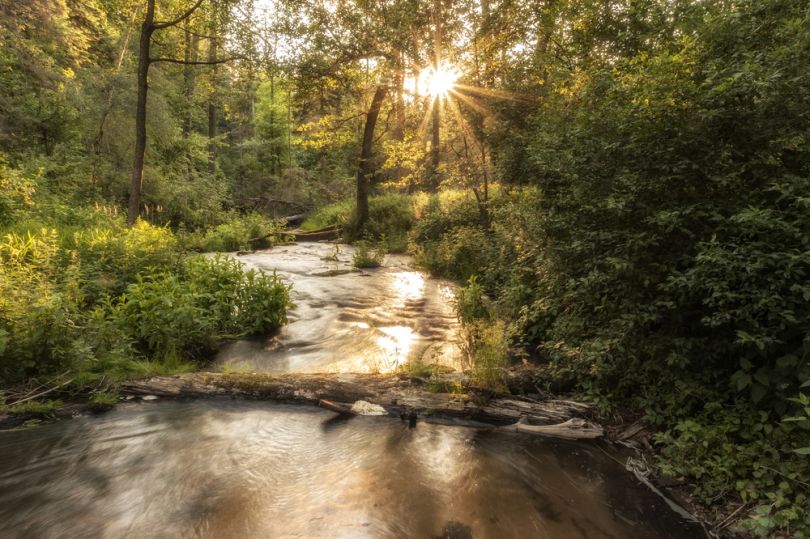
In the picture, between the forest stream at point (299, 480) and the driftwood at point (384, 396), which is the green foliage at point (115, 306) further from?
the forest stream at point (299, 480)

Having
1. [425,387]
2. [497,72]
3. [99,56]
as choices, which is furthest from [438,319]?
[99,56]

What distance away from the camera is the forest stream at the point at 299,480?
3719 mm

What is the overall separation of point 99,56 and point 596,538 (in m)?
28.0

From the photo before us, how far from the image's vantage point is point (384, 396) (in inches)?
224

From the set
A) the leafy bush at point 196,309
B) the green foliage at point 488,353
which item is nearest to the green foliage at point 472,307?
the green foliage at point 488,353

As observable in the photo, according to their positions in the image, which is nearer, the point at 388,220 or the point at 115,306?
the point at 115,306

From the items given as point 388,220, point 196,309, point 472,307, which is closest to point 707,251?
point 472,307

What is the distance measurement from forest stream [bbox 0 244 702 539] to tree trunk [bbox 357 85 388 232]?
630 inches

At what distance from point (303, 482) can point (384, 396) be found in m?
1.65

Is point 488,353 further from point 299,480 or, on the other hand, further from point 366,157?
point 366,157

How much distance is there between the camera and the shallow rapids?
729 cm

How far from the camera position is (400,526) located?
12.2 ft

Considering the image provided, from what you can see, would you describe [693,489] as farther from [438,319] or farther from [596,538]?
[438,319]

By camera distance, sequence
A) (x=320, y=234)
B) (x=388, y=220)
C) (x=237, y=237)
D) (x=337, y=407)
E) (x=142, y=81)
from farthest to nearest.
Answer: (x=320, y=234)
(x=388, y=220)
(x=237, y=237)
(x=142, y=81)
(x=337, y=407)
